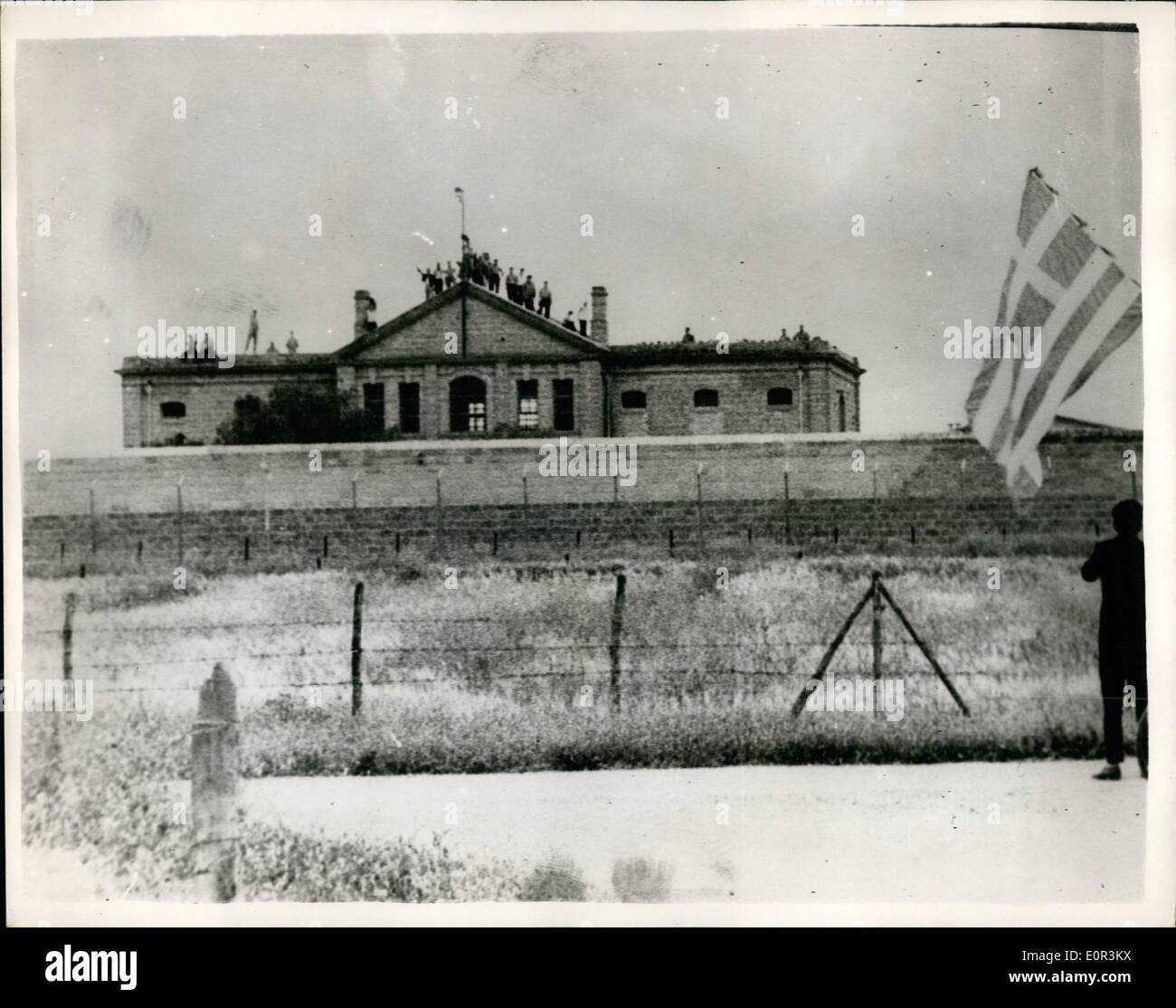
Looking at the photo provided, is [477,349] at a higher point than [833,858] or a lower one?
higher

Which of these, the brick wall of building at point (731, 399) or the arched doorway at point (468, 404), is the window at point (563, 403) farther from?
the arched doorway at point (468, 404)

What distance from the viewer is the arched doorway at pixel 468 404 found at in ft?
19.9

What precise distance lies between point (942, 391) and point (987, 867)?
9.08ft

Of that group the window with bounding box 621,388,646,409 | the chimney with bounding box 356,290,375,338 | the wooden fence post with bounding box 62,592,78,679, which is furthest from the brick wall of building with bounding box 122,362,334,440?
the window with bounding box 621,388,646,409

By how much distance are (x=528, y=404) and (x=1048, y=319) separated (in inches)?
126

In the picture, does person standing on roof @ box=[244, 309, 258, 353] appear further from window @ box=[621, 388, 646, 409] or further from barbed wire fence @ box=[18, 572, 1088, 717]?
window @ box=[621, 388, 646, 409]

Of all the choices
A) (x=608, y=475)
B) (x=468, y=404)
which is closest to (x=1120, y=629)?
(x=608, y=475)

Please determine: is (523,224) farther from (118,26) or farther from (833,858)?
(833,858)

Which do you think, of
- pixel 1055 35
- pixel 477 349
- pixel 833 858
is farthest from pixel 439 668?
pixel 1055 35

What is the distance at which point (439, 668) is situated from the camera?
5.60 metres

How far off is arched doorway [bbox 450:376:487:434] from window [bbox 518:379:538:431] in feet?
0.85

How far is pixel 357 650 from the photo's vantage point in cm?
562
